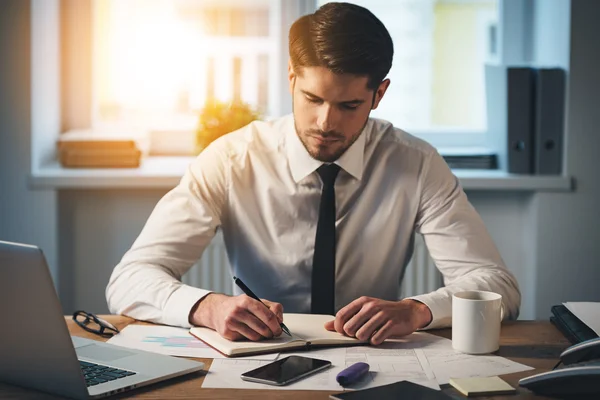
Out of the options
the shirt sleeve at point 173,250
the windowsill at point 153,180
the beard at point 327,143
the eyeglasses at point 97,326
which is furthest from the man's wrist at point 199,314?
the windowsill at point 153,180

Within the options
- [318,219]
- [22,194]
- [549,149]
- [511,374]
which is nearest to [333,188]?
[318,219]

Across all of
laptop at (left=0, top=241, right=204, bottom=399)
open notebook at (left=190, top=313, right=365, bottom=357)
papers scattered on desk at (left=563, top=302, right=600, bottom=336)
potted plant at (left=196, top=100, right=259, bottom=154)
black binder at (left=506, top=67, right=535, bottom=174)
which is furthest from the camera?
potted plant at (left=196, top=100, right=259, bottom=154)

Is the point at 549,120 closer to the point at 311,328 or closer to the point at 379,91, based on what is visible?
the point at 379,91

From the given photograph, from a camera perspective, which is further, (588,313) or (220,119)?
(220,119)

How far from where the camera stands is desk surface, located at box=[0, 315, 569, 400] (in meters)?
1.12

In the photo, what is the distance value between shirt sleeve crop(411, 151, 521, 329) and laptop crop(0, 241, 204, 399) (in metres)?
0.74

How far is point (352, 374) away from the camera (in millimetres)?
1158

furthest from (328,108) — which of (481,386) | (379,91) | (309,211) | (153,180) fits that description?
(153,180)

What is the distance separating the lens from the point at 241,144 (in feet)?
6.40

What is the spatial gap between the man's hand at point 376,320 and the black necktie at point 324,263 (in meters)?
0.34

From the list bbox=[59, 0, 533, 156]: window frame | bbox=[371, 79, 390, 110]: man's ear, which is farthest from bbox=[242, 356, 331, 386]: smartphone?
bbox=[59, 0, 533, 156]: window frame

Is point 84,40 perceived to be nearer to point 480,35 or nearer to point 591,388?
point 480,35

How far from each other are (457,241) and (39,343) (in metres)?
1.04

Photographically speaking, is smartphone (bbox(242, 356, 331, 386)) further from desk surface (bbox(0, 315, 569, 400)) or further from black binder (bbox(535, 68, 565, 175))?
black binder (bbox(535, 68, 565, 175))
